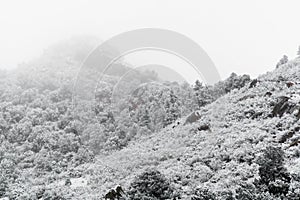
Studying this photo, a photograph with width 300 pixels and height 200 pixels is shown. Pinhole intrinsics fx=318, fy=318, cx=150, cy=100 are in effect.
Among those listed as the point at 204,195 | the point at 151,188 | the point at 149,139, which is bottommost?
the point at 151,188

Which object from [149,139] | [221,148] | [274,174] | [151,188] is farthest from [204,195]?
[149,139]

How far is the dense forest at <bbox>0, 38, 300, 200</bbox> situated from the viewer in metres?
15.5

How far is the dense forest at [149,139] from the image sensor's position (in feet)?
50.8

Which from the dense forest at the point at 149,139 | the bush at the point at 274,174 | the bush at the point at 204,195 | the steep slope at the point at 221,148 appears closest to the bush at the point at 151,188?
the dense forest at the point at 149,139

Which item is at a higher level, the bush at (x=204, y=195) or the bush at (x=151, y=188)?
the bush at (x=204, y=195)

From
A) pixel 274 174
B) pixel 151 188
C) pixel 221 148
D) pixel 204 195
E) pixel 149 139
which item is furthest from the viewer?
pixel 149 139

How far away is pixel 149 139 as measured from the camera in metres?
33.9

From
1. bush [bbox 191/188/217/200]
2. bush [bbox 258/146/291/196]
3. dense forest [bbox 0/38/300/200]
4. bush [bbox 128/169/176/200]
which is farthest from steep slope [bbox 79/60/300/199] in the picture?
bush [bbox 128/169/176/200]

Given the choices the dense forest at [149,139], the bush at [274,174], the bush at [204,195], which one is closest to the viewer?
the bush at [274,174]

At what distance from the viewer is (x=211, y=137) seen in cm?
2441

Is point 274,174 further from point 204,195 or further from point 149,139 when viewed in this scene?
point 149,139

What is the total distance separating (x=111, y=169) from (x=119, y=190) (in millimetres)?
10127

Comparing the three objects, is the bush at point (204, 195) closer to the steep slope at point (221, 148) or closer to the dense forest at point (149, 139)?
the dense forest at point (149, 139)

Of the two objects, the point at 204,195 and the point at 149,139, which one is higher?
the point at 204,195
